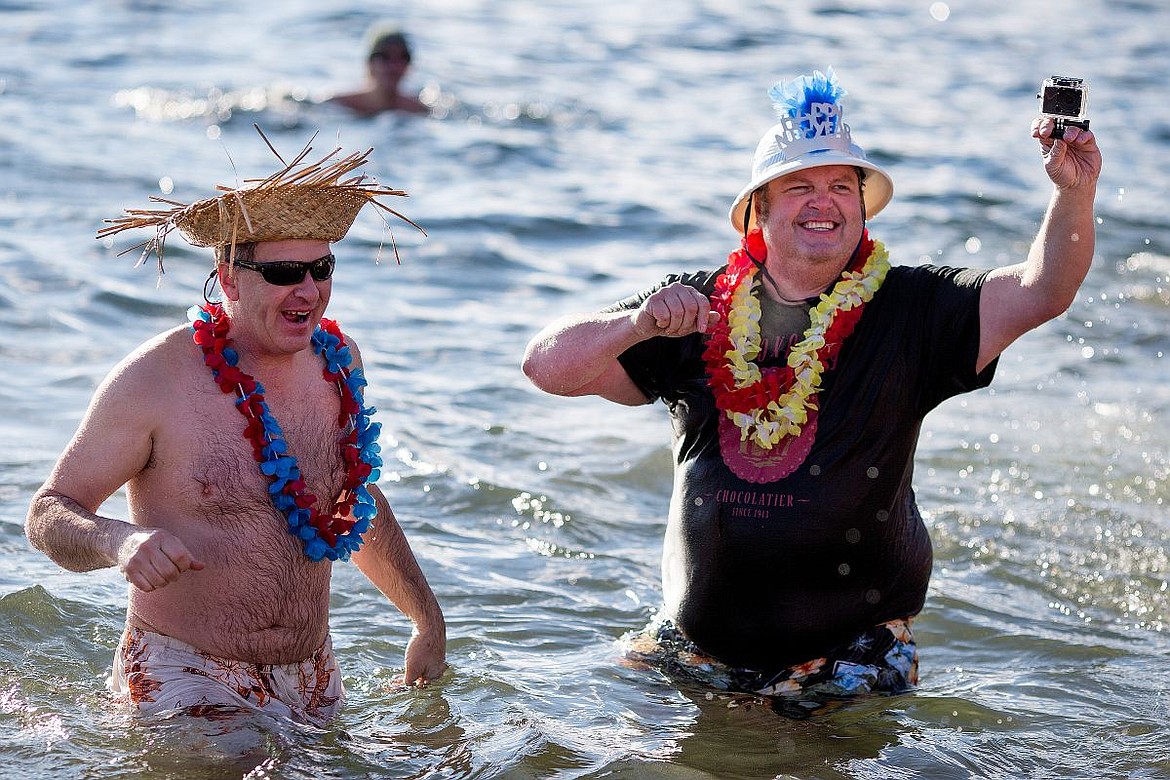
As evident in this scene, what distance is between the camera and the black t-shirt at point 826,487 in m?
5.12

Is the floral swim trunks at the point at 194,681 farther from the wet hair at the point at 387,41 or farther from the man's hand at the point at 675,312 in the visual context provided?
the wet hair at the point at 387,41

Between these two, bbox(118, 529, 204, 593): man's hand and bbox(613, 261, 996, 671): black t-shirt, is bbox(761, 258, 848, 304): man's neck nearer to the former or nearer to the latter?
bbox(613, 261, 996, 671): black t-shirt

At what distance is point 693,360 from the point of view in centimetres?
532

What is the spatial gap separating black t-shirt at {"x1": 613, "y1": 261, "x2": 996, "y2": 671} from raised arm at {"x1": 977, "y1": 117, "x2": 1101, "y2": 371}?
0.08 meters

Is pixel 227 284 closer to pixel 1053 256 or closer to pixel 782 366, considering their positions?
pixel 782 366

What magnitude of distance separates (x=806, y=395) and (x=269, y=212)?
1.82 metres

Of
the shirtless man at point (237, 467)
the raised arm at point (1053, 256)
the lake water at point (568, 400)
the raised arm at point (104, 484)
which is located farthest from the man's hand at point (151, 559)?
the raised arm at point (1053, 256)

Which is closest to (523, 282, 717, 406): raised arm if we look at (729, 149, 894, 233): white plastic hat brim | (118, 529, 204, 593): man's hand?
(729, 149, 894, 233): white plastic hat brim

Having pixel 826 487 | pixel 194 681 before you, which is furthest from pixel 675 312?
pixel 194 681

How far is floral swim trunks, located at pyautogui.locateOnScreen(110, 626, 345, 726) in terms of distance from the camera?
459 cm

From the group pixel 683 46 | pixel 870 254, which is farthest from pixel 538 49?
pixel 870 254

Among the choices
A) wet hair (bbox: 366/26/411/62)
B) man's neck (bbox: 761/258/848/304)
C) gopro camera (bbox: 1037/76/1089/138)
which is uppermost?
wet hair (bbox: 366/26/411/62)

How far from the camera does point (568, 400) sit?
9422 millimetres

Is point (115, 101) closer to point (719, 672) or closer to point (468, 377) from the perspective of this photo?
point (468, 377)
